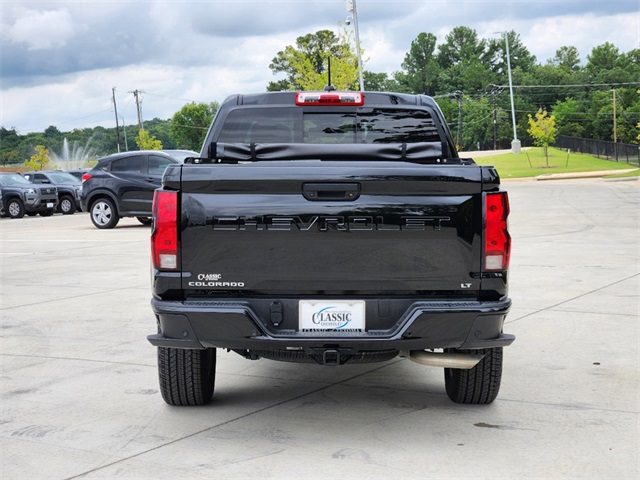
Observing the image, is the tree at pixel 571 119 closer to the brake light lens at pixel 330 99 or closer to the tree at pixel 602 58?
the tree at pixel 602 58

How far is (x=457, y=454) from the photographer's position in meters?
4.74

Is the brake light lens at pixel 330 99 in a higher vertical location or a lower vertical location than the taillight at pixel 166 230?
higher

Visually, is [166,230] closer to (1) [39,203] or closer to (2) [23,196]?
(2) [23,196]

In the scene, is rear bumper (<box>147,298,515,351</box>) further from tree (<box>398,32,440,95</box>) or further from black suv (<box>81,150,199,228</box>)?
tree (<box>398,32,440,95</box>)

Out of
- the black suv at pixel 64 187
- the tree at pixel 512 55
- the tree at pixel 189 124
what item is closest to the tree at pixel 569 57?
the tree at pixel 512 55

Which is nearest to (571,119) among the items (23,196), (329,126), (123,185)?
(23,196)

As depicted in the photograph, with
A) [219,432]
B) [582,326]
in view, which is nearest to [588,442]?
[219,432]

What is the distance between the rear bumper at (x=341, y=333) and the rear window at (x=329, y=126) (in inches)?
70.6

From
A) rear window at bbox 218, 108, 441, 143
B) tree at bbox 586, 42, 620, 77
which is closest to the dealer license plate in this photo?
rear window at bbox 218, 108, 441, 143

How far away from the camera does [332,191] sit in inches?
189

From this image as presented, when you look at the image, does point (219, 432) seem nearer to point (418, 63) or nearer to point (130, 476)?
point (130, 476)

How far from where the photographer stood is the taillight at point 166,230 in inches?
191

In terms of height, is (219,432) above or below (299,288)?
below

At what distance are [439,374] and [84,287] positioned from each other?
6155 mm
